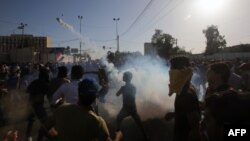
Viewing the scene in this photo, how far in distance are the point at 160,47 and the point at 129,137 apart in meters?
87.1

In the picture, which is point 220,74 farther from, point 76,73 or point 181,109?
point 76,73

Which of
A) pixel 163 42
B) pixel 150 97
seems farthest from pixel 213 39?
pixel 150 97

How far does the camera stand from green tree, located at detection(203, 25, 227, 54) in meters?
118

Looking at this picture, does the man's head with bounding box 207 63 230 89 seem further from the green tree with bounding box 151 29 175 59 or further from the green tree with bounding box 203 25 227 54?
the green tree with bounding box 203 25 227 54

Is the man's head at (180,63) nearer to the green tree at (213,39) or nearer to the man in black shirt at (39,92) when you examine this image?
the man in black shirt at (39,92)

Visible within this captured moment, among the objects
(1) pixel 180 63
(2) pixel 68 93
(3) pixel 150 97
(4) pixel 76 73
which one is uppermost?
(1) pixel 180 63

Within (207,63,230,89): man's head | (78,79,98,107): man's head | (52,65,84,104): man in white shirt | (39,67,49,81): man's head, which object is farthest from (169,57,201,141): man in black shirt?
(39,67,49,81): man's head

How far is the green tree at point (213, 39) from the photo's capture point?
388 ft

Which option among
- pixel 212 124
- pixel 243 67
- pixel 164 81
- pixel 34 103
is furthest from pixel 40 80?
pixel 164 81

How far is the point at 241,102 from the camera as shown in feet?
9.18

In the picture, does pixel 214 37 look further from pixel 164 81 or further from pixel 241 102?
pixel 241 102

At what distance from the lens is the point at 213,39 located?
119 m

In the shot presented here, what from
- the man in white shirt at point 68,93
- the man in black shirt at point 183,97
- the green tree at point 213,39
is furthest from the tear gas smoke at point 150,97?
the green tree at point 213,39

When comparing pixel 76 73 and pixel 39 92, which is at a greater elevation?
pixel 76 73
